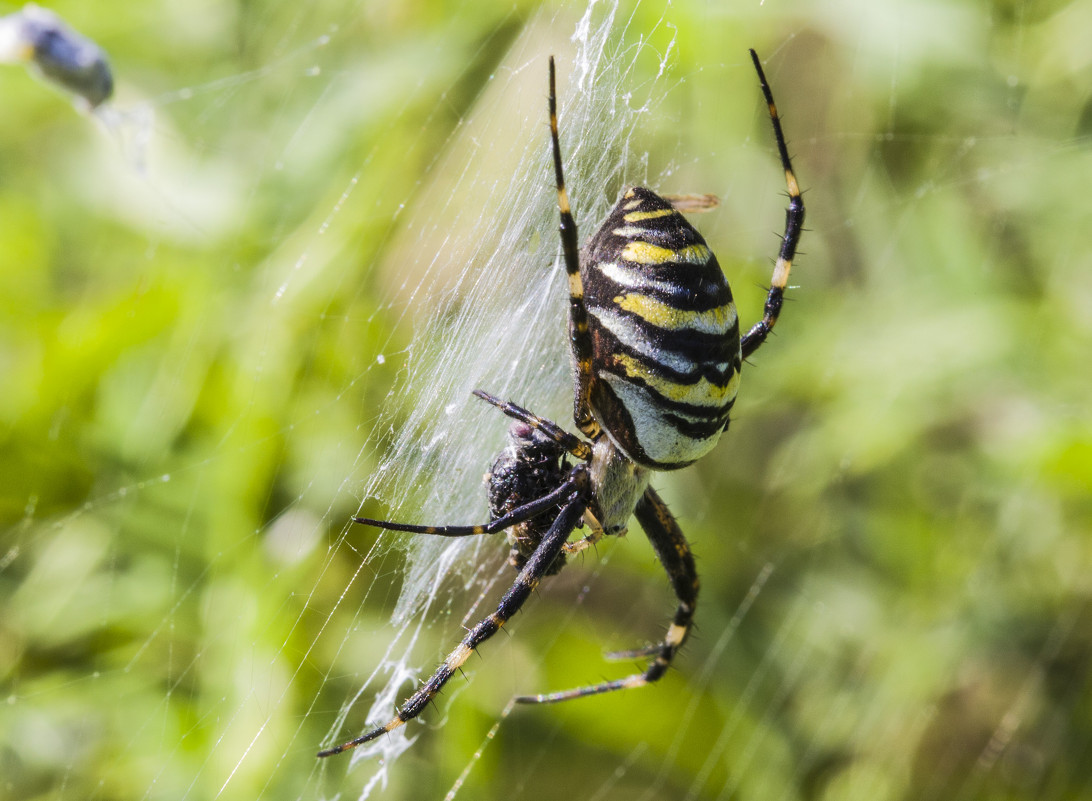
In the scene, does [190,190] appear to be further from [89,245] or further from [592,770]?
[592,770]

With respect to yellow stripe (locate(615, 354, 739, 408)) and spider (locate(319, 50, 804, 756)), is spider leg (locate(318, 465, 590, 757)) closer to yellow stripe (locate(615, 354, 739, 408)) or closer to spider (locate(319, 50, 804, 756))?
spider (locate(319, 50, 804, 756))

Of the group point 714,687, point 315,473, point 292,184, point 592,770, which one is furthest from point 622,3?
point 592,770

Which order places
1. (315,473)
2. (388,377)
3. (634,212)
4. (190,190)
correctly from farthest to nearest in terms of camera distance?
(190,190), (315,473), (388,377), (634,212)

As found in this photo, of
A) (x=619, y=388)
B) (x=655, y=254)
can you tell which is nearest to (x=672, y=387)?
(x=619, y=388)

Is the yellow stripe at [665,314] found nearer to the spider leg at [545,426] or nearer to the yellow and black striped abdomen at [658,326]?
the yellow and black striped abdomen at [658,326]

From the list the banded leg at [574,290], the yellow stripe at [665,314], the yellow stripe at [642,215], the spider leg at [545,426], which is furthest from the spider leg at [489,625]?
the yellow stripe at [642,215]

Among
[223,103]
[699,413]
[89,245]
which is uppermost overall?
[223,103]
